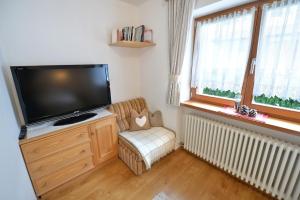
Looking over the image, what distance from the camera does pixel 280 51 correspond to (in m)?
1.37

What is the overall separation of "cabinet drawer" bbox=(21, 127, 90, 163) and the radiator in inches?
59.3

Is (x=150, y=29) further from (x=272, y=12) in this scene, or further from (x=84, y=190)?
(x=84, y=190)

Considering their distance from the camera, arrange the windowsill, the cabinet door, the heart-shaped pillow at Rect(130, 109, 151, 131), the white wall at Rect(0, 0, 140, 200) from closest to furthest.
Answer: the white wall at Rect(0, 0, 140, 200)
the windowsill
the cabinet door
the heart-shaped pillow at Rect(130, 109, 151, 131)

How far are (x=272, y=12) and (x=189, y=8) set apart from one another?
85 centimetres

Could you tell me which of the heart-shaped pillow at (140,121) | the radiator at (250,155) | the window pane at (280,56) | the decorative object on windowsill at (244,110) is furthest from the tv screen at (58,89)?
the window pane at (280,56)

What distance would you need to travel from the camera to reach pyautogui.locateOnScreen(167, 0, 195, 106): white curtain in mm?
1713

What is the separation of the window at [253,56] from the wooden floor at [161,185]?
3.23 feet

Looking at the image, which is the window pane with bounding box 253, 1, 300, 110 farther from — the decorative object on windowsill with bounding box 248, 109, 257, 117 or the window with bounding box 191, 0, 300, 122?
the decorative object on windowsill with bounding box 248, 109, 257, 117

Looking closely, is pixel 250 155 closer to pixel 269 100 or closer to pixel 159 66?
pixel 269 100

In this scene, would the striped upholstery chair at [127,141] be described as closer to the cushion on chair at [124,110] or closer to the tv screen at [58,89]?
the cushion on chair at [124,110]

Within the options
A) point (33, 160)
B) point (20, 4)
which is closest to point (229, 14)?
point (20, 4)

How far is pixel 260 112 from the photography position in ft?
5.31

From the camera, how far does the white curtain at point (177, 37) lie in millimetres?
1713

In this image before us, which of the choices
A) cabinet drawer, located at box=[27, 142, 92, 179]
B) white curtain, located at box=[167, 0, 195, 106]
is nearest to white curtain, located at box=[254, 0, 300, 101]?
white curtain, located at box=[167, 0, 195, 106]
